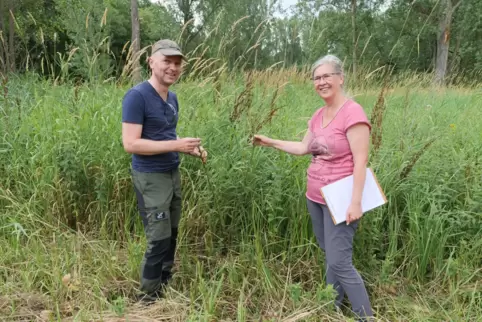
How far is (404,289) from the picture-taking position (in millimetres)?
2258

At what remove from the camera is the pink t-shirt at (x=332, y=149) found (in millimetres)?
1807

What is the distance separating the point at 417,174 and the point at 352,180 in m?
1.07

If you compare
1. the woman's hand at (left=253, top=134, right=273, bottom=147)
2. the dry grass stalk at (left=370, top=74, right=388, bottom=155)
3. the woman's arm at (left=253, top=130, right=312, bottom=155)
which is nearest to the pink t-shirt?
the woman's arm at (left=253, top=130, right=312, bottom=155)

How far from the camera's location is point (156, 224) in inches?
81.0

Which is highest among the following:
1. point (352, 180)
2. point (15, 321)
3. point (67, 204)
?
point (352, 180)

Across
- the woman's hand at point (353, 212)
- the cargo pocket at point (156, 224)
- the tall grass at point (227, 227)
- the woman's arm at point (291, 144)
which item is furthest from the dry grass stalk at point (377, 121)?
the cargo pocket at point (156, 224)

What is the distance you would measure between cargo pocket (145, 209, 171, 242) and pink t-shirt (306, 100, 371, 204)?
90cm

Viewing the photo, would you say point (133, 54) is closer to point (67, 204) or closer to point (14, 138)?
point (14, 138)

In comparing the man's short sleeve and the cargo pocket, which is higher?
the man's short sleeve

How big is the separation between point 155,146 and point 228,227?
977mm

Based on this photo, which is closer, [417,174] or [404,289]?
[404,289]

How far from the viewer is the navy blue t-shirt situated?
1.93 meters

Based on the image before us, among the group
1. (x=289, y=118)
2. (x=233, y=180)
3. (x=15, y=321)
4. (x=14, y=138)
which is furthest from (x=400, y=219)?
(x=14, y=138)

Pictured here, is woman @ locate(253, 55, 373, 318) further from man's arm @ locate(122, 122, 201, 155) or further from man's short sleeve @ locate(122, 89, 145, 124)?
man's short sleeve @ locate(122, 89, 145, 124)
